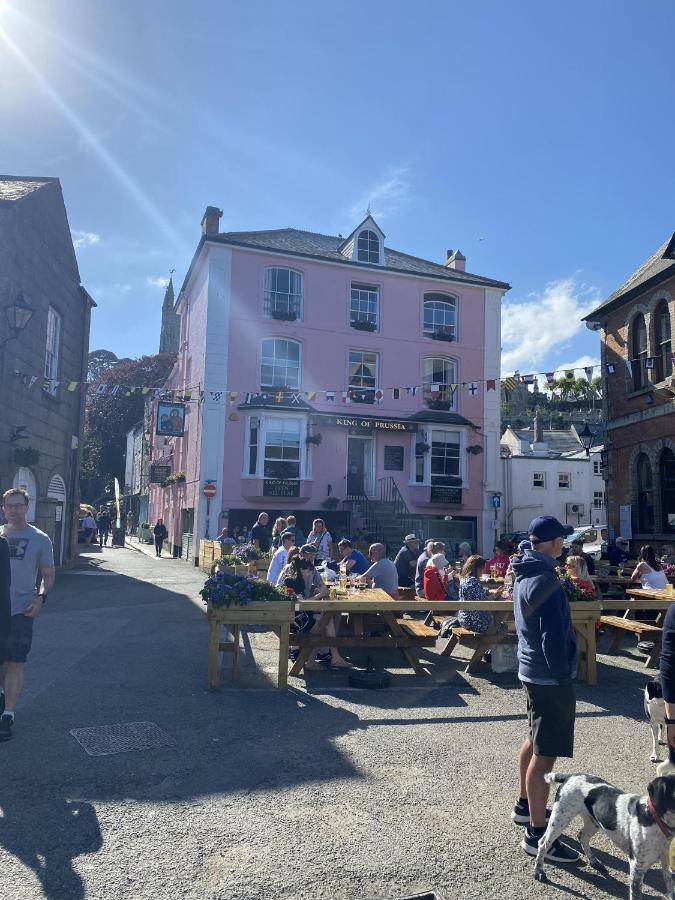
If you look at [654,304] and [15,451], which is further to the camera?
[654,304]

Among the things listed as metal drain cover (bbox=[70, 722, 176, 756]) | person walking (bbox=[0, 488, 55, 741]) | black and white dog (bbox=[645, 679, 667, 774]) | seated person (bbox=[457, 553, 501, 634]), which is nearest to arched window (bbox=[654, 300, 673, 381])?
seated person (bbox=[457, 553, 501, 634])

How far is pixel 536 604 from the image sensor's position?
12.6ft

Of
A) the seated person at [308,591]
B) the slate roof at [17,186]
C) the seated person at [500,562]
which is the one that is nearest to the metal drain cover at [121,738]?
the seated person at [308,591]

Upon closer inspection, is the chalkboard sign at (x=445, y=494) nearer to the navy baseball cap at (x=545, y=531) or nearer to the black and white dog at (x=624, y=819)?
the navy baseball cap at (x=545, y=531)

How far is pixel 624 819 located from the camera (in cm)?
338

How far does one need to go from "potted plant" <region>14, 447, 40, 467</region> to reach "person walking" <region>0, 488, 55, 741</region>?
33.1 feet

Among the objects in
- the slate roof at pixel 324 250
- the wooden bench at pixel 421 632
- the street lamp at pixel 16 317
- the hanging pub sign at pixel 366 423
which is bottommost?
the wooden bench at pixel 421 632

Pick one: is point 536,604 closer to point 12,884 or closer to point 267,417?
point 12,884

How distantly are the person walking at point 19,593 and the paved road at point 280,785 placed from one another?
0.34 metres

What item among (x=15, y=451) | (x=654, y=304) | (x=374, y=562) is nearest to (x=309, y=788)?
(x=374, y=562)

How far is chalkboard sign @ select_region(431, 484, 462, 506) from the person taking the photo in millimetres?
25703

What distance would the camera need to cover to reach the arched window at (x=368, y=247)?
26531 mm

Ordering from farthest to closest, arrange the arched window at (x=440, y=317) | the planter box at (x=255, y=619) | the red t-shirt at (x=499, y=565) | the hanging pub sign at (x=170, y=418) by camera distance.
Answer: the arched window at (x=440, y=317)
the hanging pub sign at (x=170, y=418)
the red t-shirt at (x=499, y=565)
the planter box at (x=255, y=619)

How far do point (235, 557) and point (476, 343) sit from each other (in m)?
16.6
